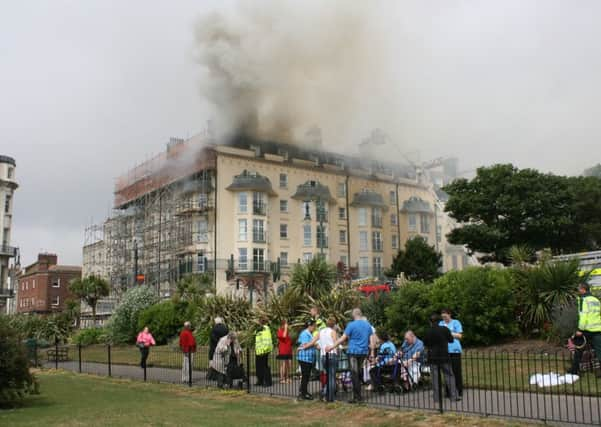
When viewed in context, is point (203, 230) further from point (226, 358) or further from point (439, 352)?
point (439, 352)

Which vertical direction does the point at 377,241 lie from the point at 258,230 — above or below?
below

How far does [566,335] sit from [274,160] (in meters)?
42.6

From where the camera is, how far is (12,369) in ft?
38.0

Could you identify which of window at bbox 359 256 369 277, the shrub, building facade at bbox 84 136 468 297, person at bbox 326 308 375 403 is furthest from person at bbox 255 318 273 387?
window at bbox 359 256 369 277

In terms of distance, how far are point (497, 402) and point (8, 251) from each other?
60.6 meters

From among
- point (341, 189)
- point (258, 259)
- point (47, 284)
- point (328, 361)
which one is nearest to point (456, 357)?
point (328, 361)

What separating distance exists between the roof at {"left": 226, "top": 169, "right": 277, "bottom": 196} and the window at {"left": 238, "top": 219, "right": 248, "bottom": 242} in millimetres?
2822

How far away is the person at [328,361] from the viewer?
1201 centimetres

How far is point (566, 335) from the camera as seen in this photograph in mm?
16109

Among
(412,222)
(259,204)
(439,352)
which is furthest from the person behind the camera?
(412,222)

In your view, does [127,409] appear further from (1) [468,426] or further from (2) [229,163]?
(2) [229,163]

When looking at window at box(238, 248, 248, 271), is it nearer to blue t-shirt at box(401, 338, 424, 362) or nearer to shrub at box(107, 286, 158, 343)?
shrub at box(107, 286, 158, 343)

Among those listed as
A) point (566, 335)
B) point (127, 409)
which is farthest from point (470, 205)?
point (127, 409)

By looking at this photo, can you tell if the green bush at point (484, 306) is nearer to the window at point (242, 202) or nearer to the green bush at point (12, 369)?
the green bush at point (12, 369)
